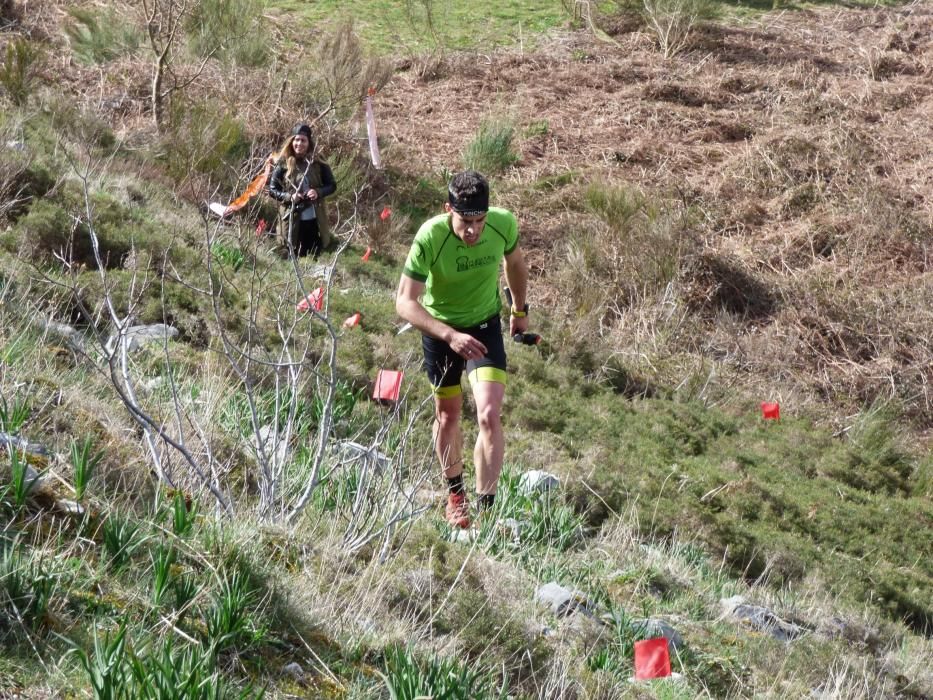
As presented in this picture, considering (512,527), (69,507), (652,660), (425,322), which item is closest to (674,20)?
(425,322)

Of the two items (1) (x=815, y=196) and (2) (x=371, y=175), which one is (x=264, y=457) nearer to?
(2) (x=371, y=175)

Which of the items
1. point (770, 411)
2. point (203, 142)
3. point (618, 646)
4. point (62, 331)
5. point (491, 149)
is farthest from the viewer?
point (491, 149)

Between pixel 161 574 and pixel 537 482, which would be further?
pixel 537 482

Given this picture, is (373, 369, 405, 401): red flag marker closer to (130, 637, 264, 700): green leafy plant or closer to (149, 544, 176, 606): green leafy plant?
(149, 544, 176, 606): green leafy plant

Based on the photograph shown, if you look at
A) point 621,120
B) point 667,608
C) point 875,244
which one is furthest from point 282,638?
point 621,120

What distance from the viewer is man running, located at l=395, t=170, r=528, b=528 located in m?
4.92

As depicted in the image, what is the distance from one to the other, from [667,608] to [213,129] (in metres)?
8.79

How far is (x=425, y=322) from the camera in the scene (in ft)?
16.1

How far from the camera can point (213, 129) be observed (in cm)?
1205

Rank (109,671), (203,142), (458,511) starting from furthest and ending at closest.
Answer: (203,142) → (458,511) → (109,671)

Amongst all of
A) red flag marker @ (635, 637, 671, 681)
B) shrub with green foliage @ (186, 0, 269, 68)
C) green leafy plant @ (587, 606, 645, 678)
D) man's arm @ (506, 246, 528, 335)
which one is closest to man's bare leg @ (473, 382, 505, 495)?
man's arm @ (506, 246, 528, 335)

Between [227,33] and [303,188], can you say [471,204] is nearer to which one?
[303,188]

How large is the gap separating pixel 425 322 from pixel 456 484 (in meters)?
0.93

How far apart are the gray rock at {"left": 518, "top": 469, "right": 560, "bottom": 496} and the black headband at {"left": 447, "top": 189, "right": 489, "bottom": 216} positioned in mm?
1513
